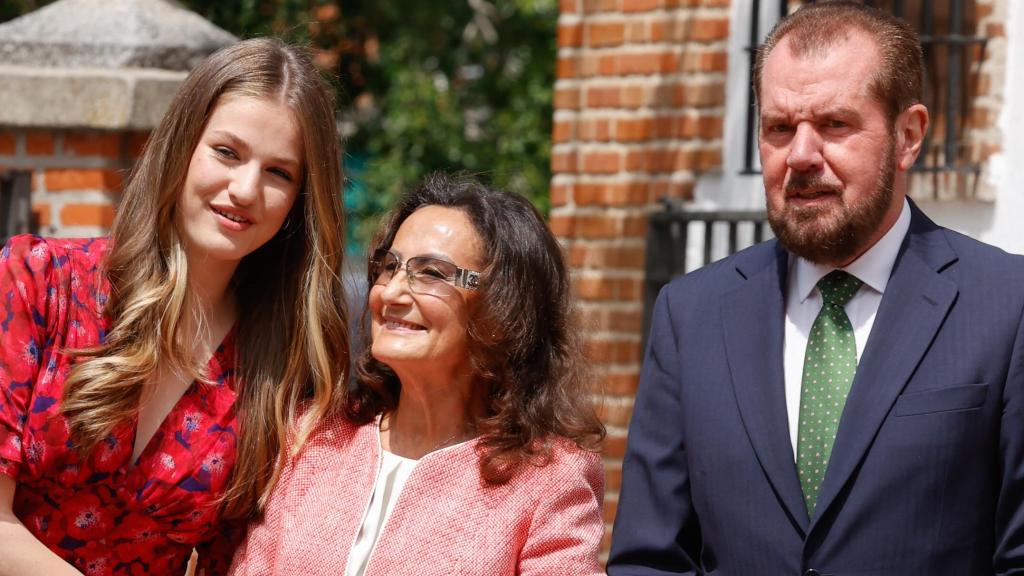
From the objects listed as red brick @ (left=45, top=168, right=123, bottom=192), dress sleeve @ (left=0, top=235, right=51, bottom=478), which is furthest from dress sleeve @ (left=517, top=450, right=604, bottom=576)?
red brick @ (left=45, top=168, right=123, bottom=192)

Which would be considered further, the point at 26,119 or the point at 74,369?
the point at 26,119

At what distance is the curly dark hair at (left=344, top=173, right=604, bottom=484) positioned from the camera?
11.0ft

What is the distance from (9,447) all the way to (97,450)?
19 cm

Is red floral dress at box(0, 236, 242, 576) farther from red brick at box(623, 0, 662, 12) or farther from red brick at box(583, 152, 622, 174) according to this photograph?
red brick at box(623, 0, 662, 12)

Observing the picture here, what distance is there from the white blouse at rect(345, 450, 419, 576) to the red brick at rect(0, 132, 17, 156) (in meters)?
1.87

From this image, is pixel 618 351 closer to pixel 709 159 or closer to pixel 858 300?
pixel 709 159

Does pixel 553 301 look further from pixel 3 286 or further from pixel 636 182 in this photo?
pixel 636 182

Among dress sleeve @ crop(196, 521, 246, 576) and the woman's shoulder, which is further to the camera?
dress sleeve @ crop(196, 521, 246, 576)

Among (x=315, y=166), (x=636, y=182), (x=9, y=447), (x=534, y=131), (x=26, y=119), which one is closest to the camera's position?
(x=9, y=447)

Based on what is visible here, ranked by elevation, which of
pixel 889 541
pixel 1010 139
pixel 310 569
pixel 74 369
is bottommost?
pixel 310 569

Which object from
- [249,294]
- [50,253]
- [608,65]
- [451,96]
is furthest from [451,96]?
[50,253]

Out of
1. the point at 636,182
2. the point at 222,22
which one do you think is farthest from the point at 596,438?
the point at 222,22

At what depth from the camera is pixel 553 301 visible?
11.6ft

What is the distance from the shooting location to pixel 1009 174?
467 cm
